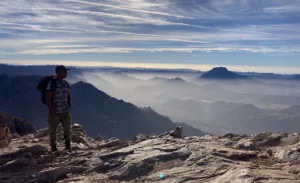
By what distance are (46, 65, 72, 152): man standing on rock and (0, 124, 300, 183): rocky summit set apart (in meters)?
1.31

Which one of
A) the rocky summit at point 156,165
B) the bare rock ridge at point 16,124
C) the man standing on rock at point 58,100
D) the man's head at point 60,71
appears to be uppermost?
the man's head at point 60,71

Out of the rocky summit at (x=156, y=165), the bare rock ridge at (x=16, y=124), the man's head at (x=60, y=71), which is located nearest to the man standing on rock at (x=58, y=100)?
the man's head at (x=60, y=71)

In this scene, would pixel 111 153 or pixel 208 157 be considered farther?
pixel 111 153

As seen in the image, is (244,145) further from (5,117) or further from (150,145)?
(5,117)

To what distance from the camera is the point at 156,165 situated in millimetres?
12531

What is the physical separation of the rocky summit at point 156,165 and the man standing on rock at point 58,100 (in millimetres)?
1312

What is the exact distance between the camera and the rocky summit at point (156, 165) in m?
10.7

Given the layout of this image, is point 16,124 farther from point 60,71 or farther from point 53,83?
point 60,71

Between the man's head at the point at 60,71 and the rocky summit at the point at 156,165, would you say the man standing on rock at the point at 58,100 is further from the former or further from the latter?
the rocky summit at the point at 156,165

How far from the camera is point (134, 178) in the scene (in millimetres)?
11664

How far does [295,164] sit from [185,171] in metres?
3.96

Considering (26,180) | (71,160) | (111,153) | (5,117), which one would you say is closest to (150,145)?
(111,153)

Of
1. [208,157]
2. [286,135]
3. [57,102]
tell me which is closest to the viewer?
[208,157]

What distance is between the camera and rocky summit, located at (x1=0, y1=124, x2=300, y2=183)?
35.0 ft
